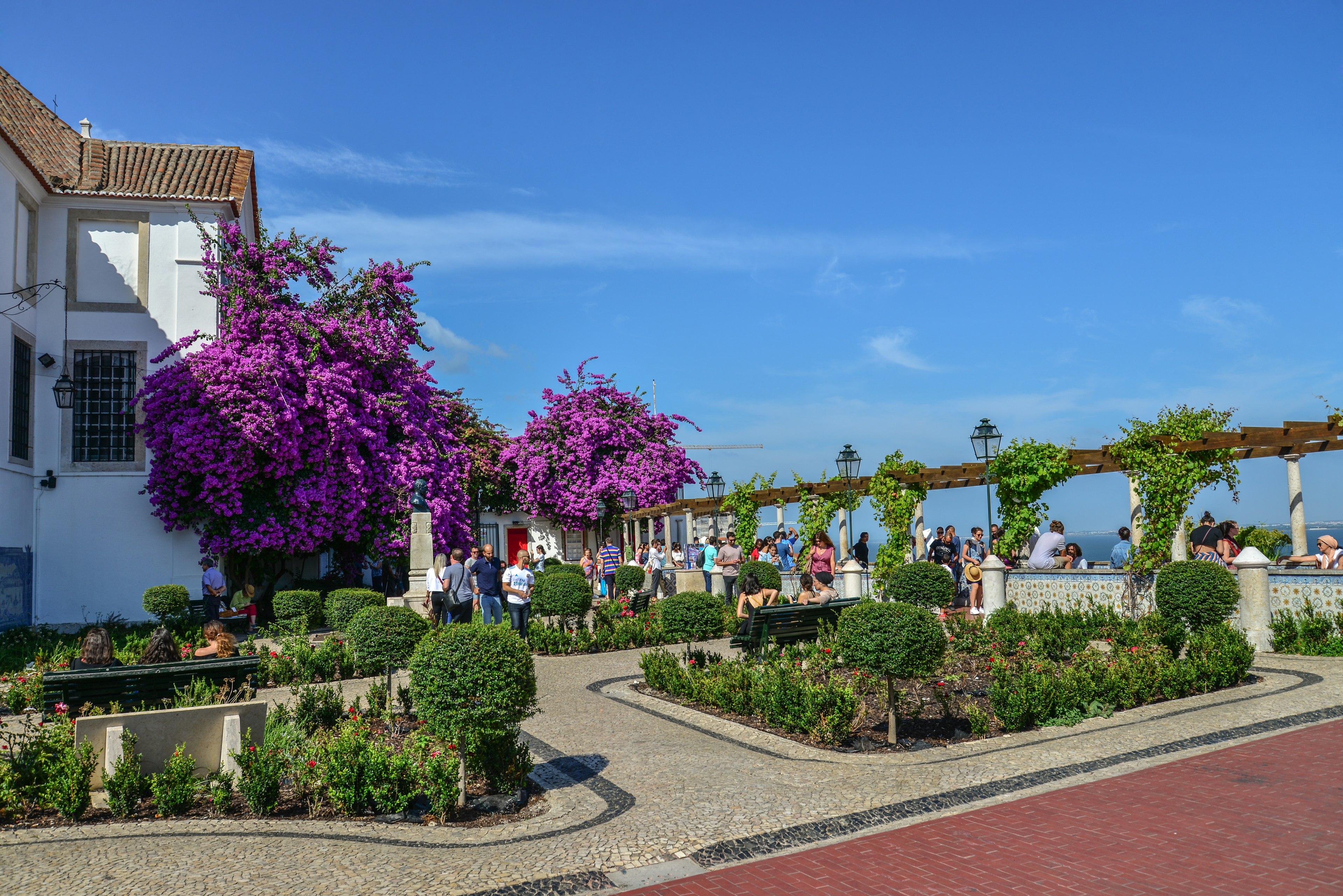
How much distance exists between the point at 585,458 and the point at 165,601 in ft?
54.6

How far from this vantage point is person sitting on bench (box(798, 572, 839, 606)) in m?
12.7

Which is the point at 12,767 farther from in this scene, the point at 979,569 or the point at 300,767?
the point at 979,569

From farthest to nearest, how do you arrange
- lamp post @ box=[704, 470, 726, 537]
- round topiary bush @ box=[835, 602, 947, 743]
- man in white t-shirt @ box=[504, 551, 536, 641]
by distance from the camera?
lamp post @ box=[704, 470, 726, 537], man in white t-shirt @ box=[504, 551, 536, 641], round topiary bush @ box=[835, 602, 947, 743]

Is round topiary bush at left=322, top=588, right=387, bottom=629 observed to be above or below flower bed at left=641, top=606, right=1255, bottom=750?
above

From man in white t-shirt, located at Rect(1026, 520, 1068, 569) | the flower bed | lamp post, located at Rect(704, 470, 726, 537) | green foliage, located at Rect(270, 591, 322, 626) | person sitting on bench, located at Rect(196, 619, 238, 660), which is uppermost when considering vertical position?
lamp post, located at Rect(704, 470, 726, 537)

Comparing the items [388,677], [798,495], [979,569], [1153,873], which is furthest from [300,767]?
[798,495]

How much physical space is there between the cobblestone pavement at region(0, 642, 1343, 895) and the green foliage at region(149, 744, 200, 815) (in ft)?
0.37

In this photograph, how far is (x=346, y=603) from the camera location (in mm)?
15828

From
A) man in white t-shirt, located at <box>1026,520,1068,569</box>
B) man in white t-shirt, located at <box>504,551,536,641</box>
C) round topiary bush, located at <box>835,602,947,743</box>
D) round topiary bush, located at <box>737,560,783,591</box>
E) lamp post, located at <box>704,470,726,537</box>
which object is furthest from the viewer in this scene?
lamp post, located at <box>704,470,726,537</box>

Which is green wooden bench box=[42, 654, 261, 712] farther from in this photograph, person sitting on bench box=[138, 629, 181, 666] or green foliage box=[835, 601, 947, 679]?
green foliage box=[835, 601, 947, 679]

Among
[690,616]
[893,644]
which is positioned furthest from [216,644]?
[690,616]

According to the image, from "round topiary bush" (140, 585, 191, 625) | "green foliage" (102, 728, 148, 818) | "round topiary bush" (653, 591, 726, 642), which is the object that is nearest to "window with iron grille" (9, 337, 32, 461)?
"round topiary bush" (140, 585, 191, 625)

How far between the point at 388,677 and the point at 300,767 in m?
2.76

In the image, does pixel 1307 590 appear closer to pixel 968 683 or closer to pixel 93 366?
pixel 968 683
